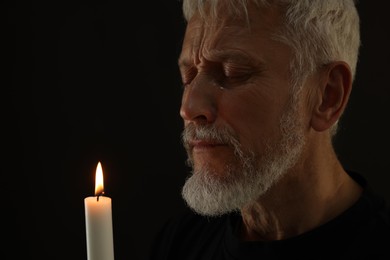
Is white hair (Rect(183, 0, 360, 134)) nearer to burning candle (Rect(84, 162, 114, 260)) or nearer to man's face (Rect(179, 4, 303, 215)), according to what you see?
man's face (Rect(179, 4, 303, 215))

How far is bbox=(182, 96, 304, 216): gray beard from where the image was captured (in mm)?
1393

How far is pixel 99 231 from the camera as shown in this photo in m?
0.97

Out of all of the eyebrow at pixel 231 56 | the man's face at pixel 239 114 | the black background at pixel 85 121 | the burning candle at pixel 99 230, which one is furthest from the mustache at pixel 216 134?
the black background at pixel 85 121

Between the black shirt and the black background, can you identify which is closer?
the black shirt

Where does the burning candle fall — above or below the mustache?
below

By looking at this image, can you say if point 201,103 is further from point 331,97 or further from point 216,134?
point 331,97

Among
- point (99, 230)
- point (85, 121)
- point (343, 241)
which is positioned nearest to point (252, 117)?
point (343, 241)

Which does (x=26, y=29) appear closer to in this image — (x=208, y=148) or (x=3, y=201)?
(x=3, y=201)

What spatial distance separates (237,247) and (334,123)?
36cm

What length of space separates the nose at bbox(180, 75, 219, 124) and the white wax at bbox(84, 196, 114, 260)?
43 centimetres

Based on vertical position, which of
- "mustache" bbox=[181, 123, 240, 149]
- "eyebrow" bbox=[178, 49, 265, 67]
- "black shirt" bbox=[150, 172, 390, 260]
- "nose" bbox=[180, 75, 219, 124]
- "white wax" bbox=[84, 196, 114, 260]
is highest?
"eyebrow" bbox=[178, 49, 265, 67]

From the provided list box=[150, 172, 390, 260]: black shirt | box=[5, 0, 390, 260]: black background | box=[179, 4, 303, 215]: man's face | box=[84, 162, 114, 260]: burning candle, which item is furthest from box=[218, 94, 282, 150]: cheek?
box=[5, 0, 390, 260]: black background

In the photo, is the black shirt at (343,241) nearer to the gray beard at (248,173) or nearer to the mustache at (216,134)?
the gray beard at (248,173)

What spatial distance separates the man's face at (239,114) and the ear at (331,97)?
6cm
